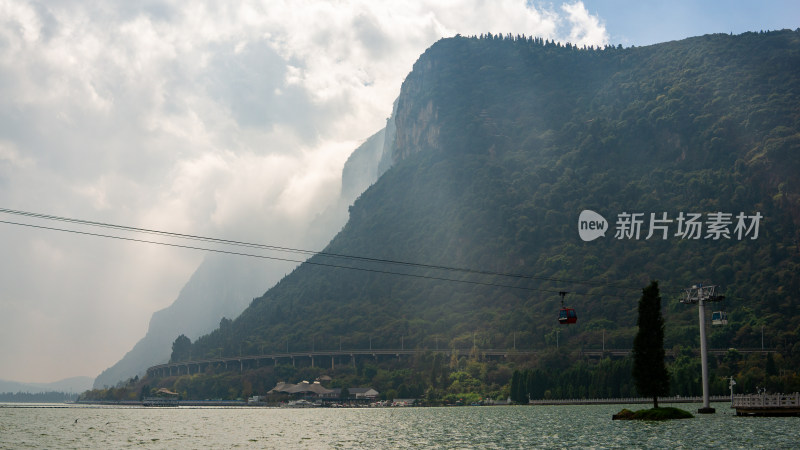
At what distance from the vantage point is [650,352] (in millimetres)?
126875

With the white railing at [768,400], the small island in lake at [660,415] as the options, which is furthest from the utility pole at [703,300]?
the small island in lake at [660,415]

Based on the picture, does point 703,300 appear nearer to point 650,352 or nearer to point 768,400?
point 768,400

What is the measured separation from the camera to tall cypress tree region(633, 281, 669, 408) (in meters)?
126

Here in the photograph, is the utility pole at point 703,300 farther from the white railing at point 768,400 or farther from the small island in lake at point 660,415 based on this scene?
the small island in lake at point 660,415

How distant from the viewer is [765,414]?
422 feet

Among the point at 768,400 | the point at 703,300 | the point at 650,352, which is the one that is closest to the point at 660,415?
the point at 650,352

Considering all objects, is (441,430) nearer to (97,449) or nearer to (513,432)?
(513,432)

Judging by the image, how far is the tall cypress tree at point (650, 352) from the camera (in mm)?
126250

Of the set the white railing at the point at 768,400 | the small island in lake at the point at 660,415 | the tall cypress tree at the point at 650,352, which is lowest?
the small island in lake at the point at 660,415

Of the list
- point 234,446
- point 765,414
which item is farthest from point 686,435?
point 234,446

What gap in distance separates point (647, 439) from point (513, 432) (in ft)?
78.6

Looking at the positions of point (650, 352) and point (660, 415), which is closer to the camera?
point (650, 352)

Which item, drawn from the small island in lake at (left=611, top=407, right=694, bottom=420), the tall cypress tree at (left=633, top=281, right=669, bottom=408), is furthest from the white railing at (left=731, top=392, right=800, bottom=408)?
the tall cypress tree at (left=633, top=281, right=669, bottom=408)

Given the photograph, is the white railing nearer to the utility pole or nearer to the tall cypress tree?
the utility pole
